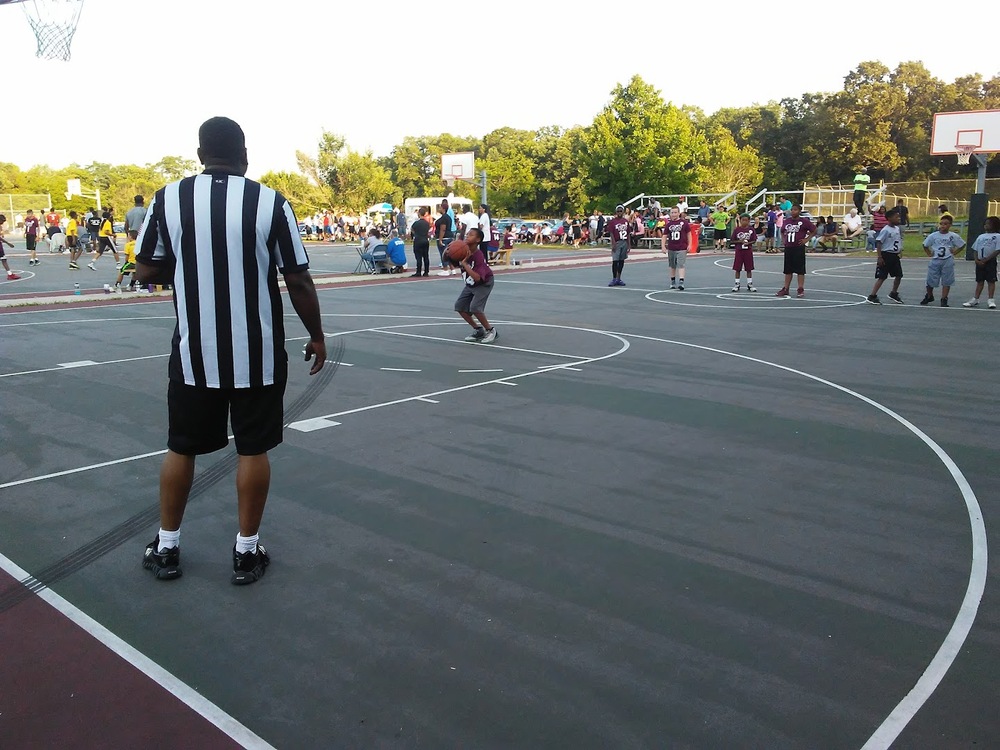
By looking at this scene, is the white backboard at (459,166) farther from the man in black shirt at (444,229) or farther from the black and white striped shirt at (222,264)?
the black and white striped shirt at (222,264)

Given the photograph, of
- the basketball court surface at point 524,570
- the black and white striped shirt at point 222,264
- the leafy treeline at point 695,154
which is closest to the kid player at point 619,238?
the basketball court surface at point 524,570

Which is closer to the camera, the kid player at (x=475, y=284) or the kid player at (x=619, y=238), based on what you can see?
the kid player at (x=475, y=284)

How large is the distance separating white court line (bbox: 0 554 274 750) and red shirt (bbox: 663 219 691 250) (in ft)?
53.1

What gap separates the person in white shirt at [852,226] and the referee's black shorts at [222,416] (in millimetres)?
31395

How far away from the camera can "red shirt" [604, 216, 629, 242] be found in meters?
18.8

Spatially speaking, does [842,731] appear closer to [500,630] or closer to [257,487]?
[500,630]

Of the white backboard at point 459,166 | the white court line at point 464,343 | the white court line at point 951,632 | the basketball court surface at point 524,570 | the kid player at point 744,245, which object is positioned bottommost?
the white court line at point 951,632

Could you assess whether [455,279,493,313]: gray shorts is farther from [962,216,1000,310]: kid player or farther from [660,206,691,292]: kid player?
[962,216,1000,310]: kid player

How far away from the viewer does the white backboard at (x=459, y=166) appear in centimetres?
4088

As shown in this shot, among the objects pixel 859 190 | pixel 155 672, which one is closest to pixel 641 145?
pixel 859 190

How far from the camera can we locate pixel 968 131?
105 feet

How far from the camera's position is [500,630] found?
358 cm

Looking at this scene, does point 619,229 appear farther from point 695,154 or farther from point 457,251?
point 695,154

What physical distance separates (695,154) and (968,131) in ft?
54.2
